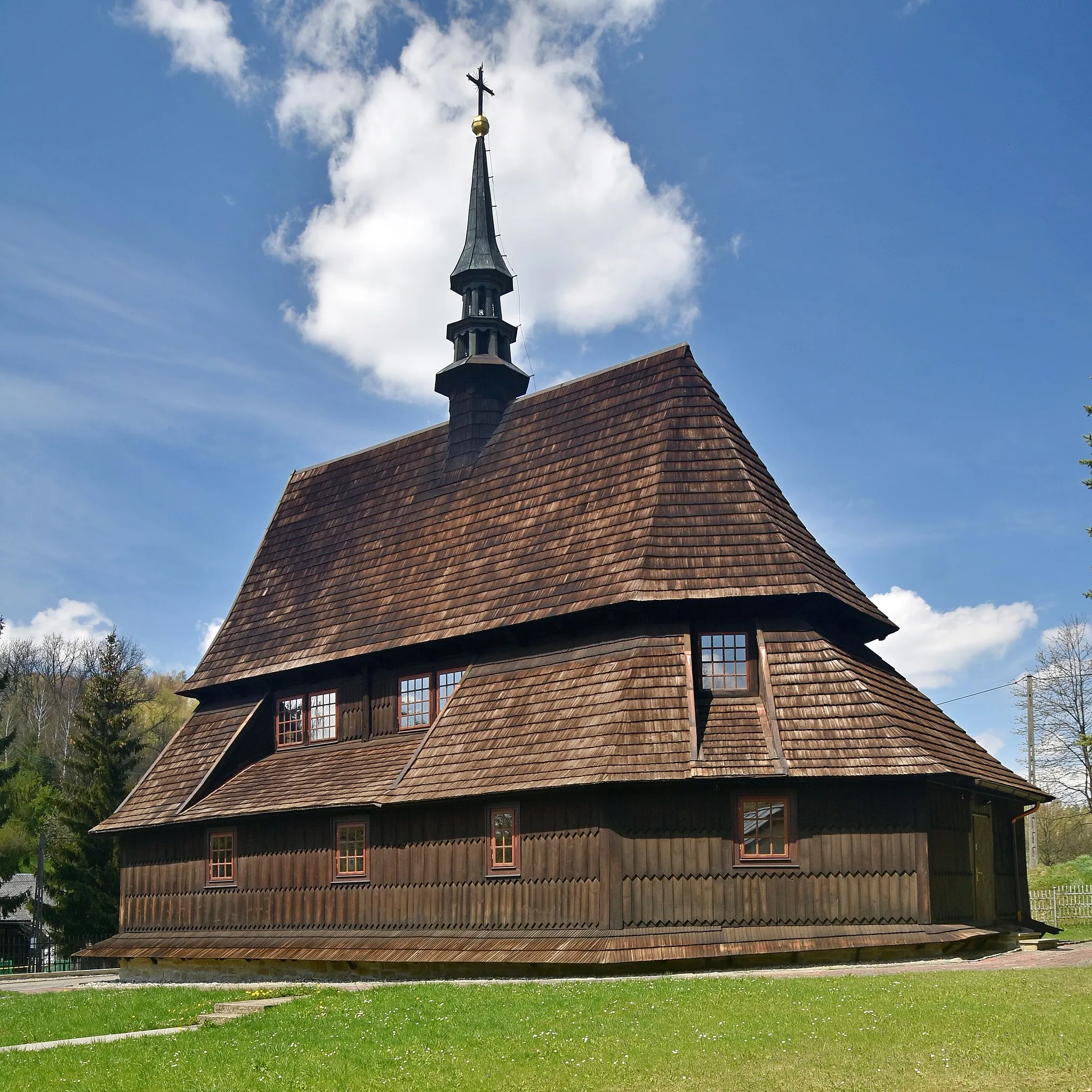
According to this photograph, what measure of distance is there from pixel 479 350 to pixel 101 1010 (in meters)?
16.7

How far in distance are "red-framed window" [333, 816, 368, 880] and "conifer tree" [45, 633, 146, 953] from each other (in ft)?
59.4

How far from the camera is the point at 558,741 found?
68.5ft

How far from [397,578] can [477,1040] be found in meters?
15.2

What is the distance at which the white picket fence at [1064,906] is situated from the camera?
32.1 metres

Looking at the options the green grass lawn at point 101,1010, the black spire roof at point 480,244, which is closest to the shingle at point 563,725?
the green grass lawn at point 101,1010

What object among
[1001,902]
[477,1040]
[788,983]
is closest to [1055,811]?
[1001,902]

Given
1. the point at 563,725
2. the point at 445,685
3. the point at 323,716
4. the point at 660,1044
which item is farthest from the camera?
the point at 323,716

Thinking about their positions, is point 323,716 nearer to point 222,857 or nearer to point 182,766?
point 222,857

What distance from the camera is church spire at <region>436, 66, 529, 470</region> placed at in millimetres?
28828

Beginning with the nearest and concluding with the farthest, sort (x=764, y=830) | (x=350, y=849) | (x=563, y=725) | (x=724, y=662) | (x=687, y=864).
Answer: (x=687, y=864), (x=764, y=830), (x=563, y=725), (x=724, y=662), (x=350, y=849)

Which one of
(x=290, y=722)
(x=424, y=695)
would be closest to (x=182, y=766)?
(x=290, y=722)

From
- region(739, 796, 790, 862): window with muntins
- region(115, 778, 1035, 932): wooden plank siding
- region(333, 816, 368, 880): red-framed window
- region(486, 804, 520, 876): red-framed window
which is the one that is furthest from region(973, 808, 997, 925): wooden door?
region(333, 816, 368, 880): red-framed window

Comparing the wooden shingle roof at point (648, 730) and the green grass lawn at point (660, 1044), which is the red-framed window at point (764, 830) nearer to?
the wooden shingle roof at point (648, 730)

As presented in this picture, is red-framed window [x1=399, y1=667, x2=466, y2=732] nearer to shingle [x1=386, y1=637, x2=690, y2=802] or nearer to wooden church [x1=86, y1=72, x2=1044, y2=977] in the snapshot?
wooden church [x1=86, y1=72, x2=1044, y2=977]
